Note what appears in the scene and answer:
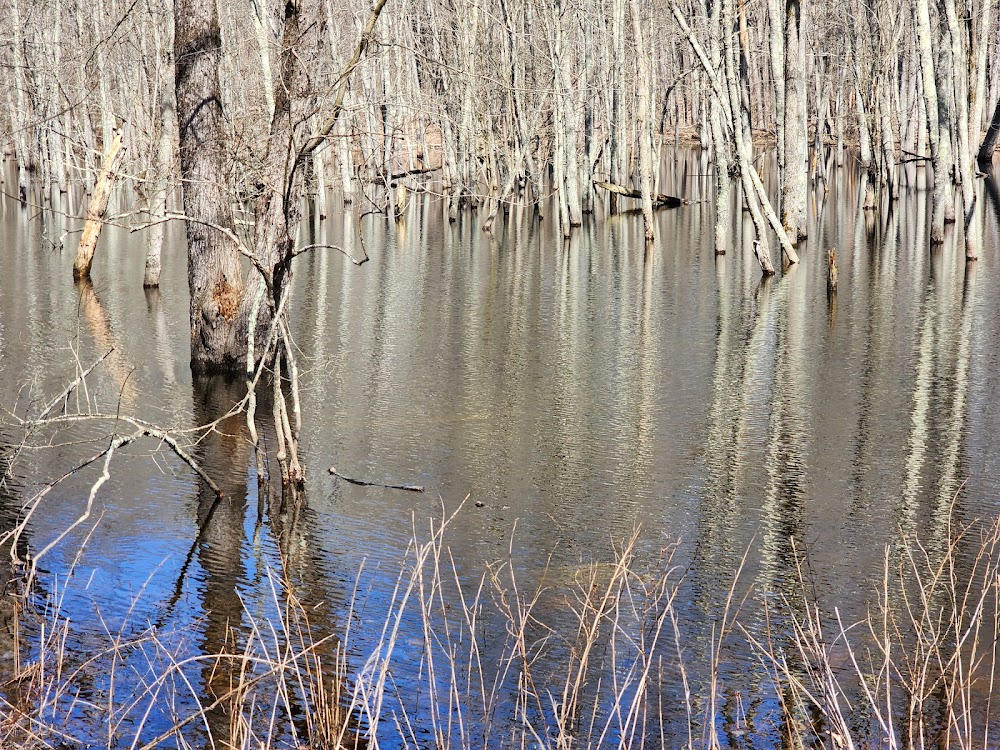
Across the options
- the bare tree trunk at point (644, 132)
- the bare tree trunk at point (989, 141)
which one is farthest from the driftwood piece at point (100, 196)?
the bare tree trunk at point (989, 141)

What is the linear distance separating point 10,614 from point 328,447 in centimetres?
402

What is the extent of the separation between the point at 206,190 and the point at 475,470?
477 cm

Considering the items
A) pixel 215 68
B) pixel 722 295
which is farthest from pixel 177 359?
pixel 722 295

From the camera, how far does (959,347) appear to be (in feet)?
44.9

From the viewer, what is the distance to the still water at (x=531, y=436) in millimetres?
6957

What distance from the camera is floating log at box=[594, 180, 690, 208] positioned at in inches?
1362

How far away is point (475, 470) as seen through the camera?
923 cm

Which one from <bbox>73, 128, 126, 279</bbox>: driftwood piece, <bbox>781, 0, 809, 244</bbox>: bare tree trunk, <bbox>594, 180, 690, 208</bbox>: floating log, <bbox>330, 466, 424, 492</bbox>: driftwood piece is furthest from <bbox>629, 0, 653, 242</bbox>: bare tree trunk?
<bbox>330, 466, 424, 492</bbox>: driftwood piece

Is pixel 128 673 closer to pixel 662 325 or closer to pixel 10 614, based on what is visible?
pixel 10 614

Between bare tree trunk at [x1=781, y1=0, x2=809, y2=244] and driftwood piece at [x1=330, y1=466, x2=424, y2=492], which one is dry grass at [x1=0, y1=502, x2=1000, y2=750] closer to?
driftwood piece at [x1=330, y1=466, x2=424, y2=492]

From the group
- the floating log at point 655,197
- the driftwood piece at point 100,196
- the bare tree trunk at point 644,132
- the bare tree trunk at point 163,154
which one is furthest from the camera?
the floating log at point 655,197

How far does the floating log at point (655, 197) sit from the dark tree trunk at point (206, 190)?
912 inches

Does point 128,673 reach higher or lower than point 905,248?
lower

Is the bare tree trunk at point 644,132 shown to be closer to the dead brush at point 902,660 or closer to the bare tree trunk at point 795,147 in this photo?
the bare tree trunk at point 795,147
